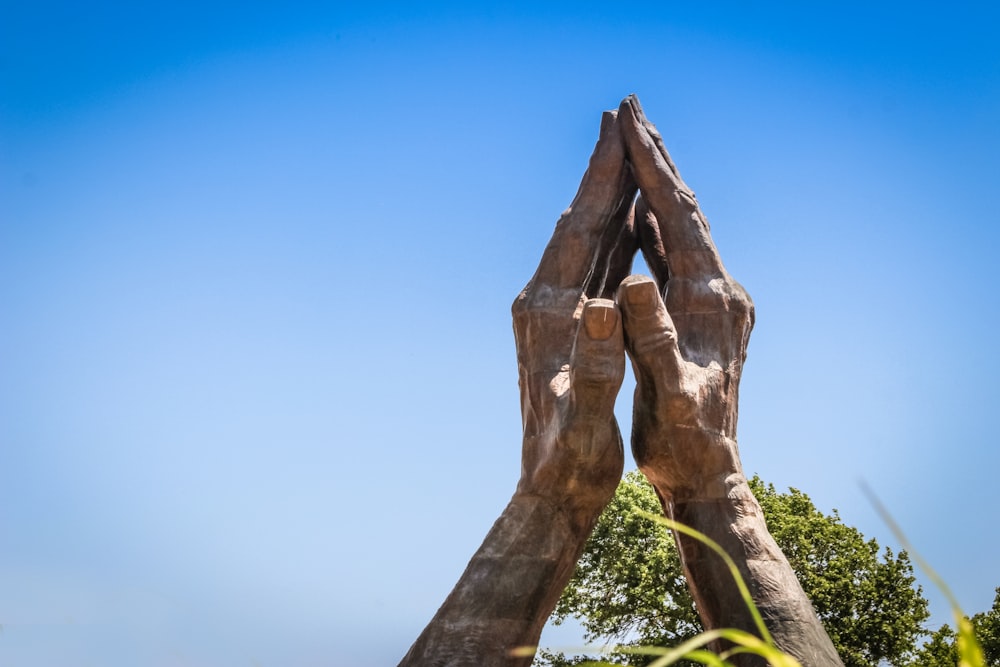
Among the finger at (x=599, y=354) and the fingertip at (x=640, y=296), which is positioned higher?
the fingertip at (x=640, y=296)

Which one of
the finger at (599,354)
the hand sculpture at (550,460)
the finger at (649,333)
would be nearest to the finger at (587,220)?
the hand sculpture at (550,460)

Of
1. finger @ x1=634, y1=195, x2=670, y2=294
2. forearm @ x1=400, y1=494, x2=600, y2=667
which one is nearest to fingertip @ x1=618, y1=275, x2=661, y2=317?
forearm @ x1=400, y1=494, x2=600, y2=667

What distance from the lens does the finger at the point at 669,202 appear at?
30.3ft

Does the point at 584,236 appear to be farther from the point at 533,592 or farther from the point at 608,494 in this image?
the point at 533,592

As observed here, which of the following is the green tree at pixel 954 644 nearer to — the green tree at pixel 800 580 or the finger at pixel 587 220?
the green tree at pixel 800 580

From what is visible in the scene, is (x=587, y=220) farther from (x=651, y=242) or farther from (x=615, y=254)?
(x=651, y=242)

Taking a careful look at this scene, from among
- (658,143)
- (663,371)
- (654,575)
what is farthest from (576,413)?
(654,575)

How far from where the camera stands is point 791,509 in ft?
72.1

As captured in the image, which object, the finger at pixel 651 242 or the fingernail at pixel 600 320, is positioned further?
the finger at pixel 651 242

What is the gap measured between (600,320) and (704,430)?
147 cm

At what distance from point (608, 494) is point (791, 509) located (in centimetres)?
1495

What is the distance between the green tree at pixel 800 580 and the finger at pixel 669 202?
1090 centimetres

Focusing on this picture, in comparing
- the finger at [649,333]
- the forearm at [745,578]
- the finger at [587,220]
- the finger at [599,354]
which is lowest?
the forearm at [745,578]

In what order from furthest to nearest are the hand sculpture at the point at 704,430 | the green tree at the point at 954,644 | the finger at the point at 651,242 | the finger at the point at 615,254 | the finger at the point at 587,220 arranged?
the green tree at the point at 954,644 < the finger at the point at 651,242 < the finger at the point at 615,254 < the finger at the point at 587,220 < the hand sculpture at the point at 704,430
